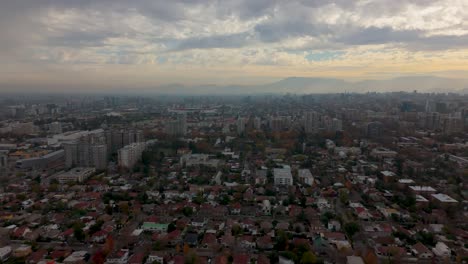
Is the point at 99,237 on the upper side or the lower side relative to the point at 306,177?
lower

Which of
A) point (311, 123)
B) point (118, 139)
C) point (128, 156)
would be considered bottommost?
point (128, 156)

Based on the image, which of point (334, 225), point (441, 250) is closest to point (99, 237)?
point (334, 225)

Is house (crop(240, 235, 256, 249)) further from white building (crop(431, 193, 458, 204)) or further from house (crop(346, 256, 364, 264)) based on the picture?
white building (crop(431, 193, 458, 204))

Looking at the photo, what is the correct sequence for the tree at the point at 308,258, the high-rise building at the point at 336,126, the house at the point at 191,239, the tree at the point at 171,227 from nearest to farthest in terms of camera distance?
the tree at the point at 308,258 → the house at the point at 191,239 → the tree at the point at 171,227 → the high-rise building at the point at 336,126

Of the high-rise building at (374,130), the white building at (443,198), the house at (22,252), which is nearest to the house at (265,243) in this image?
the house at (22,252)

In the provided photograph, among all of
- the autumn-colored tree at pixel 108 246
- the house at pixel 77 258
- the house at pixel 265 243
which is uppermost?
the autumn-colored tree at pixel 108 246

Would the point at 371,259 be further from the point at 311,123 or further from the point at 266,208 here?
the point at 311,123

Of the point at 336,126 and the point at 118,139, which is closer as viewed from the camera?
the point at 118,139

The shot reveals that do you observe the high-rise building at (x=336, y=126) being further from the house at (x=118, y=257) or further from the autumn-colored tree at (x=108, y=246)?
the house at (x=118, y=257)

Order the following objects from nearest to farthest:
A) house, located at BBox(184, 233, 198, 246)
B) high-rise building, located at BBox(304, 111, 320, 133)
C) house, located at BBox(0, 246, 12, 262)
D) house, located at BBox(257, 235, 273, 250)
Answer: house, located at BBox(0, 246, 12, 262)
house, located at BBox(257, 235, 273, 250)
house, located at BBox(184, 233, 198, 246)
high-rise building, located at BBox(304, 111, 320, 133)

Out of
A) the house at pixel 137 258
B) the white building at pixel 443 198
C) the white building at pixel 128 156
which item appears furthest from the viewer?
the white building at pixel 128 156

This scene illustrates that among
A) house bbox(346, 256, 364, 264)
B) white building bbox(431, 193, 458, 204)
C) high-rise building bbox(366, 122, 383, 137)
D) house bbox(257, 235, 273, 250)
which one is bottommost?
house bbox(257, 235, 273, 250)

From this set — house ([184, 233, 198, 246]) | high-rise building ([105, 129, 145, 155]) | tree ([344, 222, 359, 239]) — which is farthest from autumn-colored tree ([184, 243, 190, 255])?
high-rise building ([105, 129, 145, 155])
